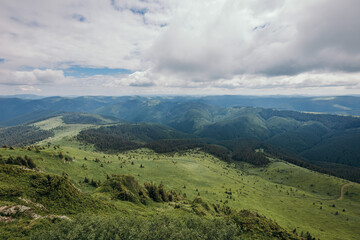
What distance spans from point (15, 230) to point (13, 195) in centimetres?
1100

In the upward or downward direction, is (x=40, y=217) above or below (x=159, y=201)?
above

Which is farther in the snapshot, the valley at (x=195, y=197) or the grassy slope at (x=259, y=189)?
the grassy slope at (x=259, y=189)

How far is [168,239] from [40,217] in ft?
86.2

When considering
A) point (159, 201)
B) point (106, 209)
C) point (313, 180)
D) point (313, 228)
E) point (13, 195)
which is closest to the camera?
point (13, 195)

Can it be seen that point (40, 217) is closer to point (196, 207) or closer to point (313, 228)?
point (196, 207)

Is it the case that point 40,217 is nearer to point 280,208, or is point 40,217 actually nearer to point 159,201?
point 159,201

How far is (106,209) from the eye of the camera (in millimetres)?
43469

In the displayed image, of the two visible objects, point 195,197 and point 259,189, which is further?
point 259,189

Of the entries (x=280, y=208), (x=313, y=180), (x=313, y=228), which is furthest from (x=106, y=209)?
(x=313, y=180)

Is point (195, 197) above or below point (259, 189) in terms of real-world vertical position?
above

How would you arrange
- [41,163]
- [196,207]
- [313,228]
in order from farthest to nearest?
1. [313,228]
2. [41,163]
3. [196,207]

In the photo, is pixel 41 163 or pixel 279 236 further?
pixel 41 163

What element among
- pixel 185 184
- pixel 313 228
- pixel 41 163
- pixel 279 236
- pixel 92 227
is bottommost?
pixel 313 228

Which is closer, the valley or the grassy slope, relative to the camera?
the valley
